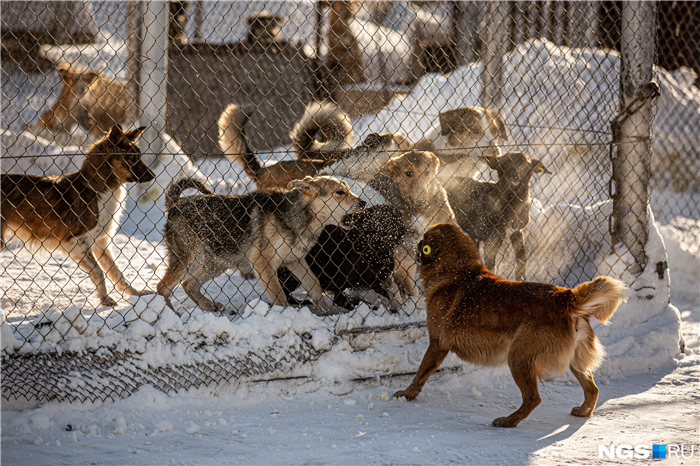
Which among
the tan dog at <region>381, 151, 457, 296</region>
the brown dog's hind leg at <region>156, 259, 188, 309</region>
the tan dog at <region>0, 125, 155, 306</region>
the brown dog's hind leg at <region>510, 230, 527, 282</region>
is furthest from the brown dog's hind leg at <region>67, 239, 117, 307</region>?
the brown dog's hind leg at <region>510, 230, 527, 282</region>

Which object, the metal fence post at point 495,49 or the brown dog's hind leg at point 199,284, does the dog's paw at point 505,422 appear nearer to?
the brown dog's hind leg at point 199,284

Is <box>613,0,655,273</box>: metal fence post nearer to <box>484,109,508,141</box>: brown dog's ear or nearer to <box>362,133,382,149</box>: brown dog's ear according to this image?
<box>484,109,508,141</box>: brown dog's ear

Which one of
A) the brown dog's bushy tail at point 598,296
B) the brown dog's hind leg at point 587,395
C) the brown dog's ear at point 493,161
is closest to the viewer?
the brown dog's bushy tail at point 598,296

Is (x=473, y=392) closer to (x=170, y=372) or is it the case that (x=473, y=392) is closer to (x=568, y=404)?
(x=568, y=404)

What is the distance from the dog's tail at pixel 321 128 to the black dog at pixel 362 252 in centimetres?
146

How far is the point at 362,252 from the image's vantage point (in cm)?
431

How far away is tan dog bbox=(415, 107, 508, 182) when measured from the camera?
5.51m

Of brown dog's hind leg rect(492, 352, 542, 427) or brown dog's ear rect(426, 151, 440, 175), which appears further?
brown dog's ear rect(426, 151, 440, 175)

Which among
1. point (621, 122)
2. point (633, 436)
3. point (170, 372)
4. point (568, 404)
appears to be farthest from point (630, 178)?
point (170, 372)

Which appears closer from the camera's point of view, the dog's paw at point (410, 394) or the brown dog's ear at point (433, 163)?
the dog's paw at point (410, 394)

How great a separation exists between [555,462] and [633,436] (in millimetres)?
607

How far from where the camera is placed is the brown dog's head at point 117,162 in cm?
448

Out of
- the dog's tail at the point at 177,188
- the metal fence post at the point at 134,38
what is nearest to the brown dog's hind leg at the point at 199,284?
the dog's tail at the point at 177,188

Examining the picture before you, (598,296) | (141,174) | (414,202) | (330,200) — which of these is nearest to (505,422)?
(598,296)
